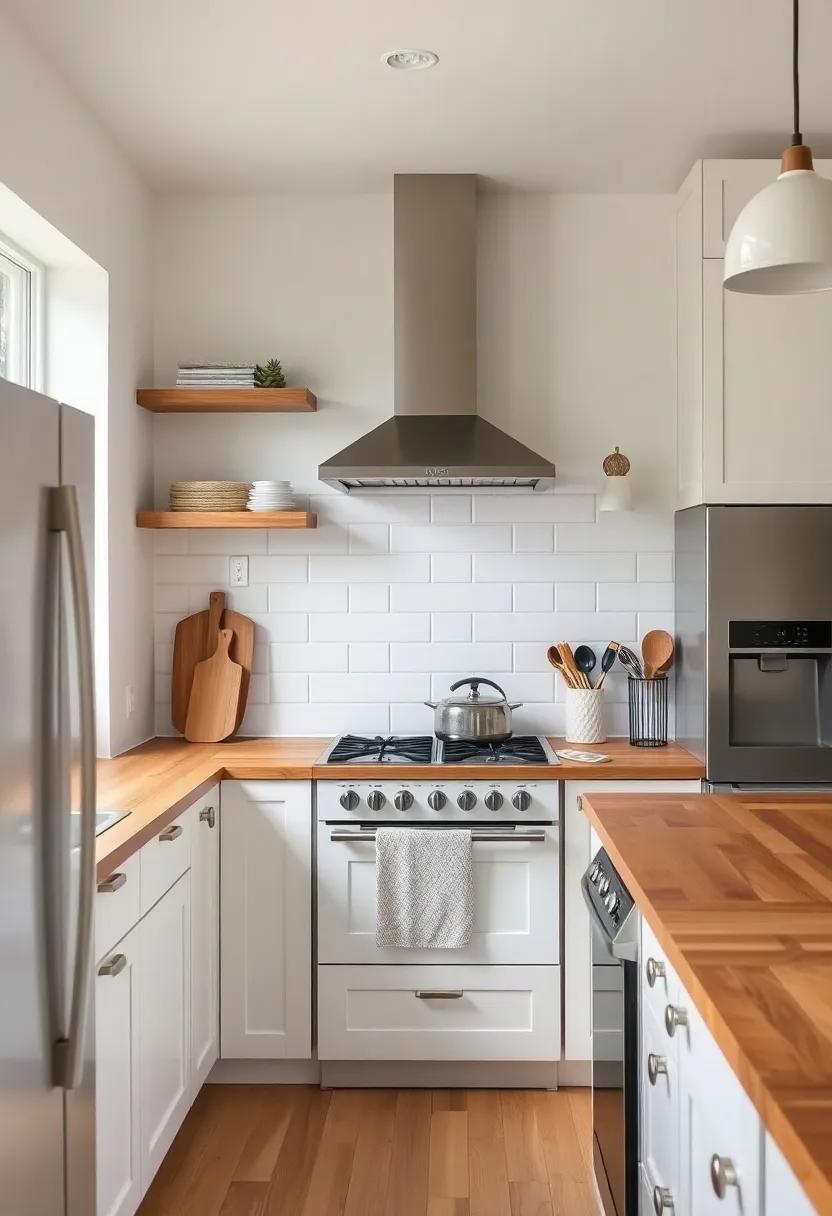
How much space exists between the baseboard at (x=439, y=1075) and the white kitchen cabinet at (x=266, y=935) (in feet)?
0.51

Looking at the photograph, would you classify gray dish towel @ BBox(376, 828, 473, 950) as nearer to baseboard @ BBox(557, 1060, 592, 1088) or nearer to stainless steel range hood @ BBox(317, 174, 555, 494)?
baseboard @ BBox(557, 1060, 592, 1088)

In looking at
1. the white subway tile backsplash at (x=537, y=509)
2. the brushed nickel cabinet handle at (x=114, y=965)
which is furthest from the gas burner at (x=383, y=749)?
the brushed nickel cabinet handle at (x=114, y=965)

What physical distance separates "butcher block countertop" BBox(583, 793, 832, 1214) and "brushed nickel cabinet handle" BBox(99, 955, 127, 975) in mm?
995

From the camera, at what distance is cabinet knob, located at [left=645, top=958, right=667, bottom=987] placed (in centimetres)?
182

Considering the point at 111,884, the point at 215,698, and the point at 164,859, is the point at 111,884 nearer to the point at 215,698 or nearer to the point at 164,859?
the point at 164,859

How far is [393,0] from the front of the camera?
2.46 metres

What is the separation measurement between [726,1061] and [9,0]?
2545 mm

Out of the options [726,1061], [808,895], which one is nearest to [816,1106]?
[726,1061]

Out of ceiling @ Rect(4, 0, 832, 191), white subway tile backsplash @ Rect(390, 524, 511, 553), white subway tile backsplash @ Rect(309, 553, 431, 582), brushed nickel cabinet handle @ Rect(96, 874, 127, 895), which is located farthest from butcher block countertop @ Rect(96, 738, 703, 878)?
ceiling @ Rect(4, 0, 832, 191)

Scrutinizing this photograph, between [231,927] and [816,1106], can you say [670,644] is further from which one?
[816,1106]

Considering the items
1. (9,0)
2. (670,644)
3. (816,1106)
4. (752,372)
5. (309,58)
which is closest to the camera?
(816,1106)

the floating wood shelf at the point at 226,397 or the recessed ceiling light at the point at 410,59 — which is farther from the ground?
the recessed ceiling light at the point at 410,59

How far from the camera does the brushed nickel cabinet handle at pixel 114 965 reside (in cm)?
211

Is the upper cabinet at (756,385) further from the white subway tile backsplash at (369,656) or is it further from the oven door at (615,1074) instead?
the oven door at (615,1074)
